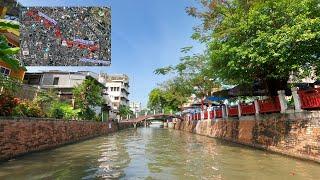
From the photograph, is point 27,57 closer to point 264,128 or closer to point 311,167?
point 264,128

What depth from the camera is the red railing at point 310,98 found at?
14.2 meters

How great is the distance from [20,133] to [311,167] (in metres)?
11.8

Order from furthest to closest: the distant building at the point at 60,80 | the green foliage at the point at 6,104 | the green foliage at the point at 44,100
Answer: the distant building at the point at 60,80
the green foliage at the point at 44,100
the green foliage at the point at 6,104

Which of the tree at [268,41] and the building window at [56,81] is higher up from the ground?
Result: the building window at [56,81]

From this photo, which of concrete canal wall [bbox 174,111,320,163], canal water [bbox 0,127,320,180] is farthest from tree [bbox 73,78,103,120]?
canal water [bbox 0,127,320,180]

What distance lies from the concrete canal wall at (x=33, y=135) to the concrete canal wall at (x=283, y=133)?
11.1m

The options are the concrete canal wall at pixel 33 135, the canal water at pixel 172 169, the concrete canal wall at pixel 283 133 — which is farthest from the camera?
the concrete canal wall at pixel 33 135

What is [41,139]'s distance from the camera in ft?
63.0

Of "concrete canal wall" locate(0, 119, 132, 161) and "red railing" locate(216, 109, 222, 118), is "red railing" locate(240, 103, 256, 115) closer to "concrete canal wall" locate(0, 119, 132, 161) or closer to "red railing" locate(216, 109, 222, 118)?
"red railing" locate(216, 109, 222, 118)

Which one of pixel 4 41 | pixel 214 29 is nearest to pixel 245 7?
pixel 214 29

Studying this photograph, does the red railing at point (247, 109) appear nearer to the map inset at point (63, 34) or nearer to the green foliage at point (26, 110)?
the green foliage at point (26, 110)

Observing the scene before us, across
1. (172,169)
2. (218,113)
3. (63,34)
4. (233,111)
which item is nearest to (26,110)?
(172,169)

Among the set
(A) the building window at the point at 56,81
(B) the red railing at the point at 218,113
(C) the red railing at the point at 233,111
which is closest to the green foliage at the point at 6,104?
(C) the red railing at the point at 233,111

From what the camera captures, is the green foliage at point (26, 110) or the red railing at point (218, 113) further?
the red railing at point (218, 113)
